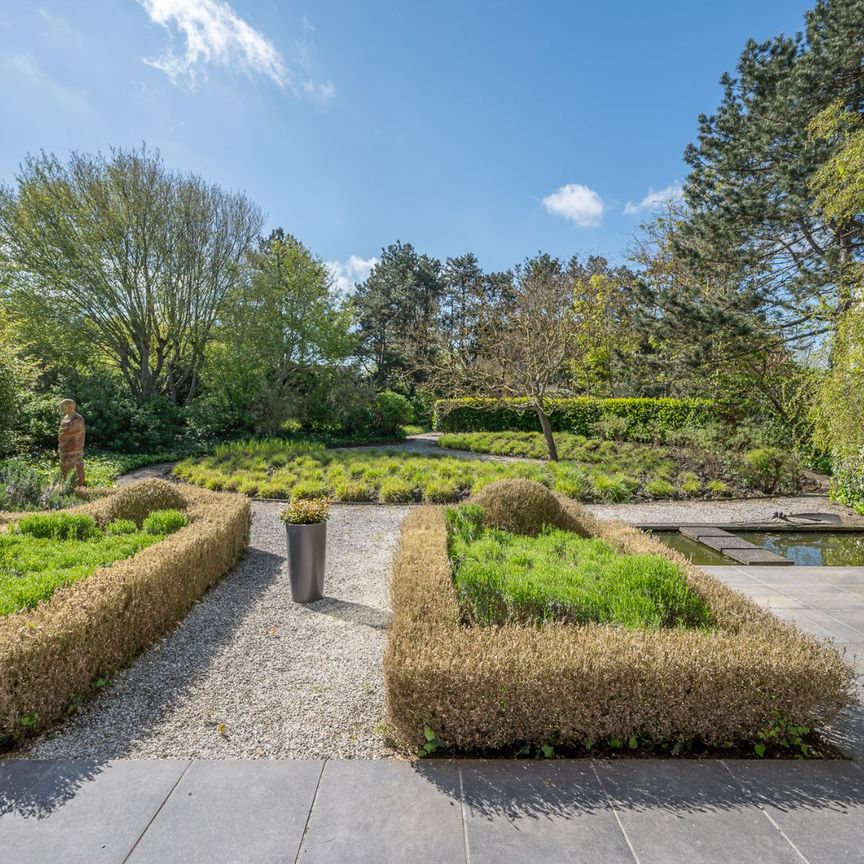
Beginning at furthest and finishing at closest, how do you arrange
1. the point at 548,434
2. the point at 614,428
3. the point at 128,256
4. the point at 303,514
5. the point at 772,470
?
the point at 614,428, the point at 128,256, the point at 548,434, the point at 772,470, the point at 303,514

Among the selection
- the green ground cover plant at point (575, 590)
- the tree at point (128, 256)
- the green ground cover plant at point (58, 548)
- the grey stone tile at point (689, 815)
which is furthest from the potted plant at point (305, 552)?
the tree at point (128, 256)

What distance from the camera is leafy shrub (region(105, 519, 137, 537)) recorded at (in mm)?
4879

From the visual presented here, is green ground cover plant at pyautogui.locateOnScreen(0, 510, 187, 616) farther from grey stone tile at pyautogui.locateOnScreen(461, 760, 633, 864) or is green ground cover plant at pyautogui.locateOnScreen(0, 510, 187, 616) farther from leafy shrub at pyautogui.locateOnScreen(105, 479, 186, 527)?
grey stone tile at pyautogui.locateOnScreen(461, 760, 633, 864)

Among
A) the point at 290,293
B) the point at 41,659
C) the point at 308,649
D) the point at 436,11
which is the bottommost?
the point at 308,649

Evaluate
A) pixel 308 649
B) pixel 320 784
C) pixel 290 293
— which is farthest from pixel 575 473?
pixel 290 293

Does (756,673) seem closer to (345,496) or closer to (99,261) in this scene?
(345,496)

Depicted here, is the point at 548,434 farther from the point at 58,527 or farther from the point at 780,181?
the point at 58,527

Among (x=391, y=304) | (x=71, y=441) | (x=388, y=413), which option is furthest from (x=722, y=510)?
(x=391, y=304)

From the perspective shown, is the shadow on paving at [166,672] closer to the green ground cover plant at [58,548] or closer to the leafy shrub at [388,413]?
the green ground cover plant at [58,548]

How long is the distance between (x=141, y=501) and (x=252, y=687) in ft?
11.2

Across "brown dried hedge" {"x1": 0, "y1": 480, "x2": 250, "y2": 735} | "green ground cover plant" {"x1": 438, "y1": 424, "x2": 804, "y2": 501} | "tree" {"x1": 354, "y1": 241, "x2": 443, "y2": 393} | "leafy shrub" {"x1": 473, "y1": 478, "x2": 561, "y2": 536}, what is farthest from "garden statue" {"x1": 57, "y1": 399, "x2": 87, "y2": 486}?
"tree" {"x1": 354, "y1": 241, "x2": 443, "y2": 393}

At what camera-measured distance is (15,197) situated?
44.4 feet

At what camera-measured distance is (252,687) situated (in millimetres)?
2961

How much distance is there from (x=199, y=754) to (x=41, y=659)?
99cm
